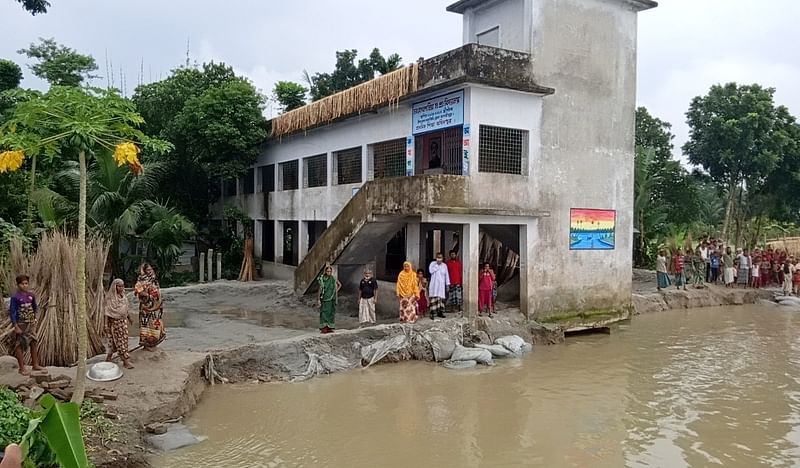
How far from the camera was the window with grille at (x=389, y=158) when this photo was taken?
15.7m

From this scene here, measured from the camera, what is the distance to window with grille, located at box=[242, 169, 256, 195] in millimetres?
23984

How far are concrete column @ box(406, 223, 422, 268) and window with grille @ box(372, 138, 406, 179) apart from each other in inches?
69.0

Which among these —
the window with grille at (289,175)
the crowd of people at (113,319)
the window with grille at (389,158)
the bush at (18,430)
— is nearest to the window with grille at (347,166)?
the window with grille at (389,158)

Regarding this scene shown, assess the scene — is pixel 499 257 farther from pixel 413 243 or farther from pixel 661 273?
pixel 661 273

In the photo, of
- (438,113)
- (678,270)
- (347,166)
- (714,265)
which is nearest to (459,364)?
(438,113)

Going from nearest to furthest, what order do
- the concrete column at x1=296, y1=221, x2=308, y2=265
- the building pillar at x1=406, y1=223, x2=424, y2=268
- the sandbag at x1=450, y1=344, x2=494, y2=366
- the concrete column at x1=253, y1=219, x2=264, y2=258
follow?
the sandbag at x1=450, y1=344, x2=494, y2=366 → the building pillar at x1=406, y1=223, x2=424, y2=268 → the concrete column at x1=296, y1=221, x2=308, y2=265 → the concrete column at x1=253, y1=219, x2=264, y2=258

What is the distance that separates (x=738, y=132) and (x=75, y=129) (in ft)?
72.4

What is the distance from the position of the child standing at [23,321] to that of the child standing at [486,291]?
328 inches

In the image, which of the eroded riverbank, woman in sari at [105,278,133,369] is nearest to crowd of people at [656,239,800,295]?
the eroded riverbank

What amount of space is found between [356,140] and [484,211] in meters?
5.42

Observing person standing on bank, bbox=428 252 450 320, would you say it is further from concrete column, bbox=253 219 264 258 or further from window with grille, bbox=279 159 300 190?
concrete column, bbox=253 219 264 258

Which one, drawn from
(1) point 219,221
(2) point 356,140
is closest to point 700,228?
(2) point 356,140

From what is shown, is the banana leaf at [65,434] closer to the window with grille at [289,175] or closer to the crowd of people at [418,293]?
the crowd of people at [418,293]

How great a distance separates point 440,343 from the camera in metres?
11.9
